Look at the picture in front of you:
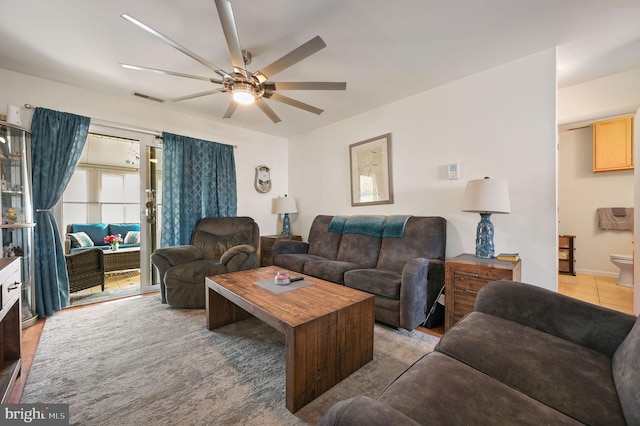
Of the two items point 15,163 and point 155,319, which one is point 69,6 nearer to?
point 15,163

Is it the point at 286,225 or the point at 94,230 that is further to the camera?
the point at 94,230

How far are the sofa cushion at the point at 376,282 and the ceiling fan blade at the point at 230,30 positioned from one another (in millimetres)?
2004

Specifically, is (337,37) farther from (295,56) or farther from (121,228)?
(121,228)

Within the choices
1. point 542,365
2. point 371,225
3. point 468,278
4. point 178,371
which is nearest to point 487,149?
point 468,278

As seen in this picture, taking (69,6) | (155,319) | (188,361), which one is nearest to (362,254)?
(188,361)

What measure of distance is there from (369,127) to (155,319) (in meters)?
3.39

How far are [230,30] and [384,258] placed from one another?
8.16 ft

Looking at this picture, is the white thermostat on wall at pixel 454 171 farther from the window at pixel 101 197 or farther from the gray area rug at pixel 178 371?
the window at pixel 101 197

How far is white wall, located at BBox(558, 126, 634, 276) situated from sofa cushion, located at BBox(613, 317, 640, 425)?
13.5 ft

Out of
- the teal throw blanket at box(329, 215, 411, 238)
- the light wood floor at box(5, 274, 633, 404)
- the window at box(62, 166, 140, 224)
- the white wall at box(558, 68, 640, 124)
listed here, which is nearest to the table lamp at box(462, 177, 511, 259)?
the teal throw blanket at box(329, 215, 411, 238)

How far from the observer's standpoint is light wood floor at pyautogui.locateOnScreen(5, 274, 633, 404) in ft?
5.46

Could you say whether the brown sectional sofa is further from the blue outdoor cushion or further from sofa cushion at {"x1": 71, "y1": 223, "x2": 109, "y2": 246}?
the blue outdoor cushion

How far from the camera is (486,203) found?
219cm

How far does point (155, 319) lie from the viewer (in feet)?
8.24
